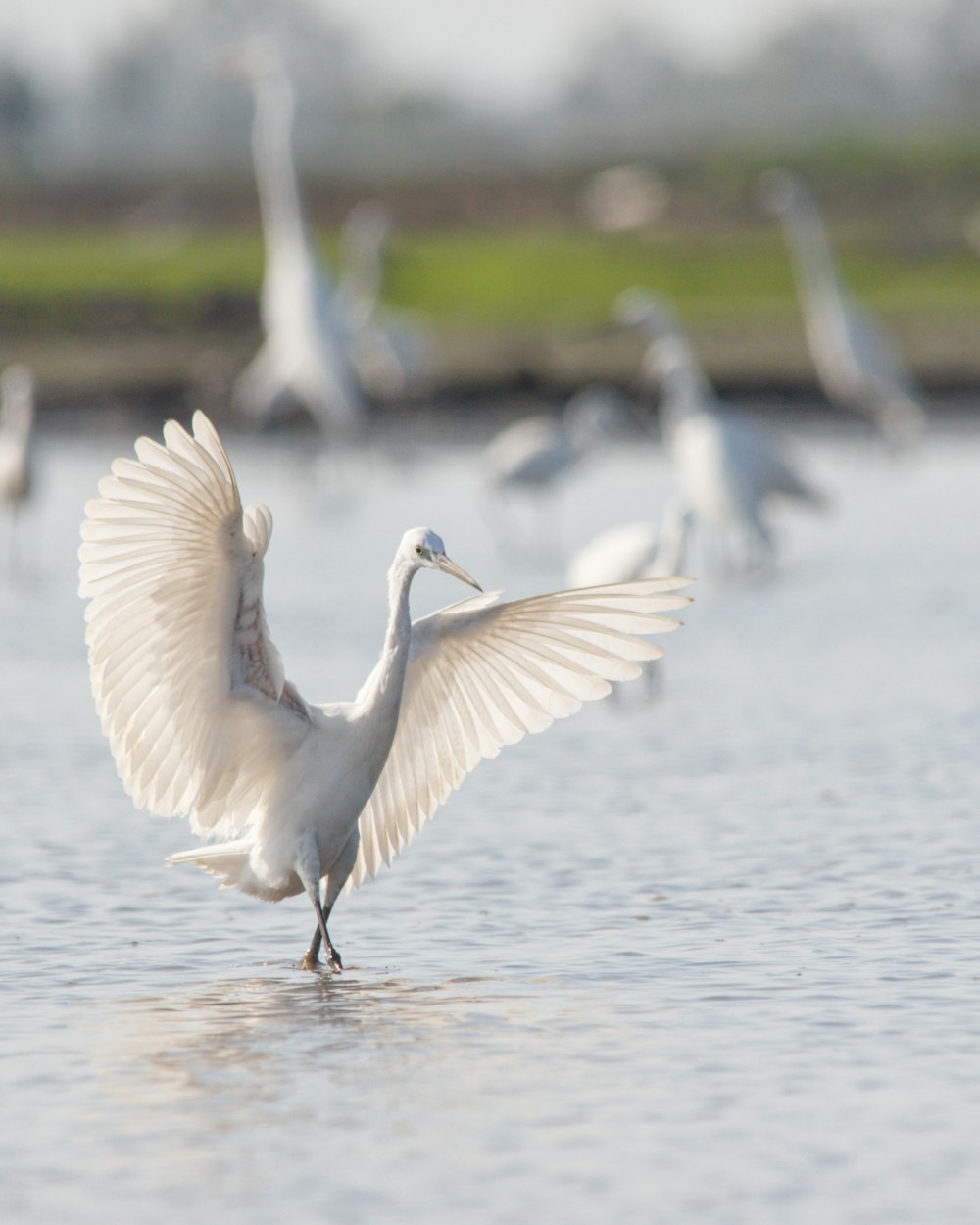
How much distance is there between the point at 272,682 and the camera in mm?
6266

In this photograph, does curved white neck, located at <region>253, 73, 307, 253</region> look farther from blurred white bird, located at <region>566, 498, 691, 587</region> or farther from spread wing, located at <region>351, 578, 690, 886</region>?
spread wing, located at <region>351, 578, 690, 886</region>

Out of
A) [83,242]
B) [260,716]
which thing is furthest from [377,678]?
[83,242]

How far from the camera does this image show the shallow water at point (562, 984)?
4.69m

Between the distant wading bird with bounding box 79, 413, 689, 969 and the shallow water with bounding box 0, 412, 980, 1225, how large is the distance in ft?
1.22

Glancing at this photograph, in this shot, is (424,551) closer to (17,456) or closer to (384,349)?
(17,456)

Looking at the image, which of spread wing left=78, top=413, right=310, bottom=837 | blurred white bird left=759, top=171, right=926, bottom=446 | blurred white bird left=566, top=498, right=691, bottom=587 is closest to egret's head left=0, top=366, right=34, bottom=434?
blurred white bird left=566, top=498, right=691, bottom=587

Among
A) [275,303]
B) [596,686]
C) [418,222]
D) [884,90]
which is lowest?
[596,686]

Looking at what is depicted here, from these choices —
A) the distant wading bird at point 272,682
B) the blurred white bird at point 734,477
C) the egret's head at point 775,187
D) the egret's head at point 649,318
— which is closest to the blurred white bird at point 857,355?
the egret's head at point 649,318

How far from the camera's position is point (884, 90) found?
160125 millimetres

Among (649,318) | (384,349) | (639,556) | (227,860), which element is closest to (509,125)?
(384,349)

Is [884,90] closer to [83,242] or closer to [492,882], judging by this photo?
[83,242]

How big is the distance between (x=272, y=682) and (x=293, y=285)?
599 inches

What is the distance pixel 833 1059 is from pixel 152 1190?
163 centimetres

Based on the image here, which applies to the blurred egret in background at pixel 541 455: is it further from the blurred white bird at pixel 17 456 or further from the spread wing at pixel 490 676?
the spread wing at pixel 490 676
